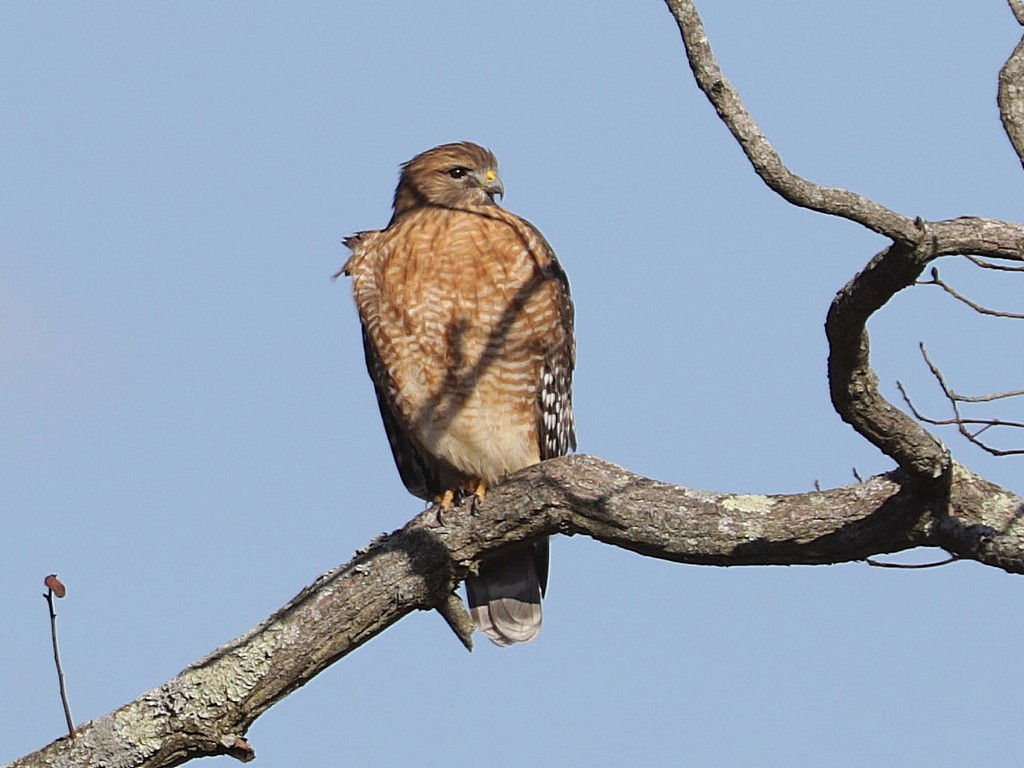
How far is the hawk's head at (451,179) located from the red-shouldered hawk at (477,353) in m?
0.31

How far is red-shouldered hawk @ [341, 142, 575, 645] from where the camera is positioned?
5426 millimetres

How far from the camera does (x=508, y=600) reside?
5.54 metres

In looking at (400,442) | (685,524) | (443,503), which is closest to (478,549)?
(443,503)

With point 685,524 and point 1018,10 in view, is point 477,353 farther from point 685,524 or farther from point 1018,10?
point 1018,10

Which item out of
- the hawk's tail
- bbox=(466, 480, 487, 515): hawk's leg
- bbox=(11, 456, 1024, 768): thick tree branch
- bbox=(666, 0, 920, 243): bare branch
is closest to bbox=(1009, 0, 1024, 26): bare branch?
bbox=(666, 0, 920, 243): bare branch

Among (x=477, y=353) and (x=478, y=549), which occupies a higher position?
(x=477, y=353)

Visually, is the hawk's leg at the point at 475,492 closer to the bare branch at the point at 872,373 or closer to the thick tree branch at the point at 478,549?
the thick tree branch at the point at 478,549

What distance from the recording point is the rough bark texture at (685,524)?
299cm

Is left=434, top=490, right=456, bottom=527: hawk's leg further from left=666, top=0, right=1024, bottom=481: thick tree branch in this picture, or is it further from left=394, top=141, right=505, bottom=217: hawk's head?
left=666, top=0, right=1024, bottom=481: thick tree branch

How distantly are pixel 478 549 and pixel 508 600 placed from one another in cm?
110

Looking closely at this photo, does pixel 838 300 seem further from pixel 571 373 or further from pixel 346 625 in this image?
pixel 571 373

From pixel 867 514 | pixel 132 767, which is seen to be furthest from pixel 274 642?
pixel 867 514

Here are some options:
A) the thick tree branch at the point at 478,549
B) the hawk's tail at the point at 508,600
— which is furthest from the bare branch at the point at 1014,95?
the hawk's tail at the point at 508,600

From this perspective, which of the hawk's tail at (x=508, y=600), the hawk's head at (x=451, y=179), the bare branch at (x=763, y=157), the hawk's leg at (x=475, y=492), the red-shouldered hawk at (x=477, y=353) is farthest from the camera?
the hawk's head at (x=451, y=179)
